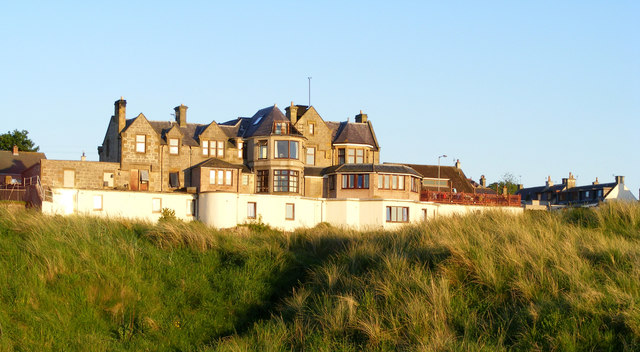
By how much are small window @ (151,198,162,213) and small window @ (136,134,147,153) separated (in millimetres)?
5840

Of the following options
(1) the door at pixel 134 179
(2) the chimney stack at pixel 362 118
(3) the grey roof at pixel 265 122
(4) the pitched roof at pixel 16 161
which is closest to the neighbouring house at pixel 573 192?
(2) the chimney stack at pixel 362 118

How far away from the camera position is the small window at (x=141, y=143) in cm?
4866

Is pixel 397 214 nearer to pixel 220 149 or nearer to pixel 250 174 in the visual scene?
pixel 250 174

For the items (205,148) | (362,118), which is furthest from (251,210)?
(362,118)

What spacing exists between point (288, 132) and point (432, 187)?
1762cm

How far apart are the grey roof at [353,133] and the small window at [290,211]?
9188 millimetres

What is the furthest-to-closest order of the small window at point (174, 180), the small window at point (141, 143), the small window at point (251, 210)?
the small window at point (174, 180), the small window at point (141, 143), the small window at point (251, 210)

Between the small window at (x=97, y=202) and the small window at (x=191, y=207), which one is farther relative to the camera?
the small window at (x=191, y=207)

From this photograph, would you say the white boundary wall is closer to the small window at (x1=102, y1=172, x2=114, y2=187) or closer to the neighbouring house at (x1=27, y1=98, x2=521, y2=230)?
the neighbouring house at (x1=27, y1=98, x2=521, y2=230)

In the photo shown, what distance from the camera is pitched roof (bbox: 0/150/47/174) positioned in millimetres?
60812

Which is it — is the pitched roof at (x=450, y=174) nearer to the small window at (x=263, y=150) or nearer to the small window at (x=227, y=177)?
the small window at (x=263, y=150)

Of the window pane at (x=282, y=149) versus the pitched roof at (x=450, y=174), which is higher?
the window pane at (x=282, y=149)

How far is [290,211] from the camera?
153ft

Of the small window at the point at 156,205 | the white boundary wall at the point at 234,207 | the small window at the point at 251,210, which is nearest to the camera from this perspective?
the white boundary wall at the point at 234,207
